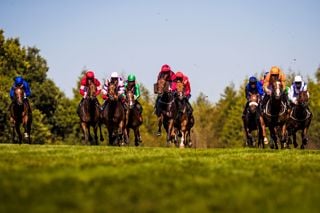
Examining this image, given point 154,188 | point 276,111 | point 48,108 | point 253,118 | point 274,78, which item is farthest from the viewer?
point 48,108

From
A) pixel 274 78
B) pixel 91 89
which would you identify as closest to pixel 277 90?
pixel 274 78

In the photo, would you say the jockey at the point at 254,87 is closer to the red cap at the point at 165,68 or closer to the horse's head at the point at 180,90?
the horse's head at the point at 180,90

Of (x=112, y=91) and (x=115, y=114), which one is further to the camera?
(x=115, y=114)

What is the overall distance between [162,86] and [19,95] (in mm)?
6079

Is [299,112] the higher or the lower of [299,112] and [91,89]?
the lower

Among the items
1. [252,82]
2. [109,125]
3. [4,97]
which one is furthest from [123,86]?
[4,97]

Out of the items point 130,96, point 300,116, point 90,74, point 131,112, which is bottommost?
point 300,116

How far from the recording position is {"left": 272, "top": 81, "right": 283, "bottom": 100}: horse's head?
25312 mm

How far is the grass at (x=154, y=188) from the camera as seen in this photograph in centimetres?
731

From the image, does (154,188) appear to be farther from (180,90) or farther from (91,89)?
(91,89)

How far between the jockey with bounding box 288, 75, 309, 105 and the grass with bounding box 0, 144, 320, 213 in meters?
15.6

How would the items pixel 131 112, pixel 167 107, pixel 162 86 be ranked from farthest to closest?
1. pixel 131 112
2. pixel 167 107
3. pixel 162 86

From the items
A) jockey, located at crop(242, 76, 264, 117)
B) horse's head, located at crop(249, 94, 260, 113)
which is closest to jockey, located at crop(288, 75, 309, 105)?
jockey, located at crop(242, 76, 264, 117)

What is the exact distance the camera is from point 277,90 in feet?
83.6
